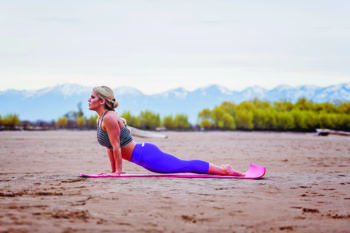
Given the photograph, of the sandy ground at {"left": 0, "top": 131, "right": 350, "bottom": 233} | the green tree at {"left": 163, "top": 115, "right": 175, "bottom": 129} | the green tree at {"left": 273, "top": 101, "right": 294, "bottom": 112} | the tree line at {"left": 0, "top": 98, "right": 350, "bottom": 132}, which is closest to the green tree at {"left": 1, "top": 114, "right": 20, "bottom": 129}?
the tree line at {"left": 0, "top": 98, "right": 350, "bottom": 132}

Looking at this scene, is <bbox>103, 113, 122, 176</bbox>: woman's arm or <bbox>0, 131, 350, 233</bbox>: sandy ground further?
<bbox>103, 113, 122, 176</bbox>: woman's arm

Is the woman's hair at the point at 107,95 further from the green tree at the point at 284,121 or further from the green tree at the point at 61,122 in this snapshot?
the green tree at the point at 284,121

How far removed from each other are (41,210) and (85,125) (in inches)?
1936

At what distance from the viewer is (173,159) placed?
708 centimetres

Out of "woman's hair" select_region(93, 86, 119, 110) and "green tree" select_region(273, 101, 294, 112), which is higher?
"green tree" select_region(273, 101, 294, 112)

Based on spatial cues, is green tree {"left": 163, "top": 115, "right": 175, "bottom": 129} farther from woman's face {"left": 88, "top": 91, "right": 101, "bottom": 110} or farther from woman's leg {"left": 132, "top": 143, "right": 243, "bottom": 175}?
woman's face {"left": 88, "top": 91, "right": 101, "bottom": 110}

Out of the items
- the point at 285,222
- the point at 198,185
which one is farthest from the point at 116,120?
the point at 285,222

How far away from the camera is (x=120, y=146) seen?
A: 7.05 meters

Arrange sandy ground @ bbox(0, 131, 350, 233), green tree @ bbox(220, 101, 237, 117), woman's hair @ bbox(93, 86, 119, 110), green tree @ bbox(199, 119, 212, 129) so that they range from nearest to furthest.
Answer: sandy ground @ bbox(0, 131, 350, 233)
woman's hair @ bbox(93, 86, 119, 110)
green tree @ bbox(199, 119, 212, 129)
green tree @ bbox(220, 101, 237, 117)

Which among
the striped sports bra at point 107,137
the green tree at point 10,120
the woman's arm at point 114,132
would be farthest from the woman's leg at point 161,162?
the green tree at point 10,120

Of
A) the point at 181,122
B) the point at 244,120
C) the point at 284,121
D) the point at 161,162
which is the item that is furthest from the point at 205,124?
the point at 161,162

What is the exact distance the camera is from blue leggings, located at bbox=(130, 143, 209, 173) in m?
7.00

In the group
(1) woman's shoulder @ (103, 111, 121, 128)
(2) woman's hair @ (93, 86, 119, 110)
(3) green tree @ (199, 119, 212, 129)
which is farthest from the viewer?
(3) green tree @ (199, 119, 212, 129)

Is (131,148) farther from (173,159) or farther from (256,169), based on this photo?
(256,169)
